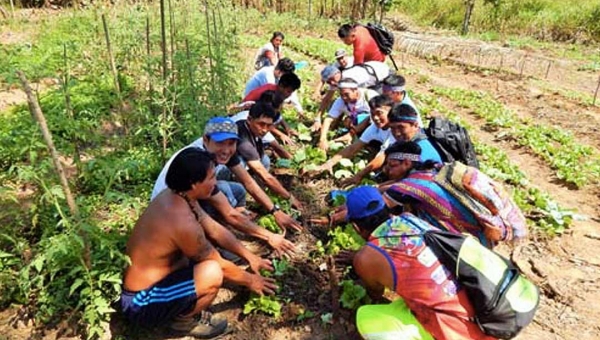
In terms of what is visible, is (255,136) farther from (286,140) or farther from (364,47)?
(364,47)

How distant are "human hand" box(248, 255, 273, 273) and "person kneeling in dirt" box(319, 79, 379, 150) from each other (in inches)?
97.1

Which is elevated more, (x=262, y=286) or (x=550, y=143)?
(x=550, y=143)

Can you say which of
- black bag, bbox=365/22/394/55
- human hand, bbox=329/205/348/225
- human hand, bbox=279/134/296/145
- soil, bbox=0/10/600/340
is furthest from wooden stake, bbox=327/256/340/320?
black bag, bbox=365/22/394/55

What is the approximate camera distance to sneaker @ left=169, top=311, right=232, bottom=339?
285 cm

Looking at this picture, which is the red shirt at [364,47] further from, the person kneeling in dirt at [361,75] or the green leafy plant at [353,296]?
the green leafy plant at [353,296]

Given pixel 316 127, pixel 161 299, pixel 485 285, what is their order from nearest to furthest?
pixel 485 285, pixel 161 299, pixel 316 127

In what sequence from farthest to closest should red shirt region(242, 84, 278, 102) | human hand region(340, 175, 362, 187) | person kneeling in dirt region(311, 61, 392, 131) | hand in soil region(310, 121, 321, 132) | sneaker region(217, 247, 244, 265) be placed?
hand in soil region(310, 121, 321, 132), person kneeling in dirt region(311, 61, 392, 131), red shirt region(242, 84, 278, 102), human hand region(340, 175, 362, 187), sneaker region(217, 247, 244, 265)

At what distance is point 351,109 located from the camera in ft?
18.9

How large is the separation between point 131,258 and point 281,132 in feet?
11.2

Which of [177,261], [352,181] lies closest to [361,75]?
[352,181]

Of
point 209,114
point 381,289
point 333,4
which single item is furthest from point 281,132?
point 333,4

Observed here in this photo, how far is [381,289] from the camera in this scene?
9.71ft

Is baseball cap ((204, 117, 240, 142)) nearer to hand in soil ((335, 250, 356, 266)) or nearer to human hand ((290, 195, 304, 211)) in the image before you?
human hand ((290, 195, 304, 211))

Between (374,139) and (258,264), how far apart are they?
95.8 inches
